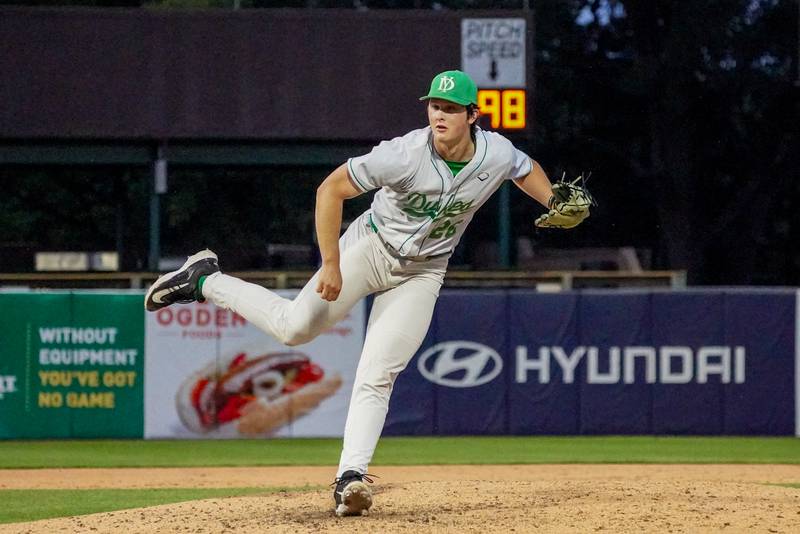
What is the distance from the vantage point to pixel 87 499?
951 centimetres

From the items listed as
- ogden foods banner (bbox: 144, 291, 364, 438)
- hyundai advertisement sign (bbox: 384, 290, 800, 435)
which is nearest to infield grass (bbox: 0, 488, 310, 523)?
ogden foods banner (bbox: 144, 291, 364, 438)

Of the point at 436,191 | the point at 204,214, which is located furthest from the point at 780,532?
the point at 204,214

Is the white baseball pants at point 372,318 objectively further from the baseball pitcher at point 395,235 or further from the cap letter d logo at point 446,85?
the cap letter d logo at point 446,85

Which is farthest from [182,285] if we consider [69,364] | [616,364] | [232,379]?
[616,364]

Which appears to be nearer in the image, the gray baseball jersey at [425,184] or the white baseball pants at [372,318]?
the gray baseball jersey at [425,184]

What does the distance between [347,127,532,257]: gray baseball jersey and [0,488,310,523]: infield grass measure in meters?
2.64

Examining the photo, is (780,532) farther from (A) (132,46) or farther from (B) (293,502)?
(A) (132,46)

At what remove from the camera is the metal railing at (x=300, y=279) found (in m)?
17.8

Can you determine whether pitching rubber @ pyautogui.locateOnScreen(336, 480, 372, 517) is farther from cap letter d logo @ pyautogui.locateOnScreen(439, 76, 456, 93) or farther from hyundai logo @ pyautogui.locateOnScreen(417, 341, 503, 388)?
hyundai logo @ pyautogui.locateOnScreen(417, 341, 503, 388)

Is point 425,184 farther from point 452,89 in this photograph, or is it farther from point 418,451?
point 418,451

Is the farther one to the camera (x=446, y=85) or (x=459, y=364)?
(x=459, y=364)

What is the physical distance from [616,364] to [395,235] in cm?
765

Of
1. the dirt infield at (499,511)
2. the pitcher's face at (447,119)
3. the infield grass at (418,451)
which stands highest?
the pitcher's face at (447,119)

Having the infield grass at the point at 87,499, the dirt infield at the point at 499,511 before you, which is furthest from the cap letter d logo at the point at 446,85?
the infield grass at the point at 87,499
